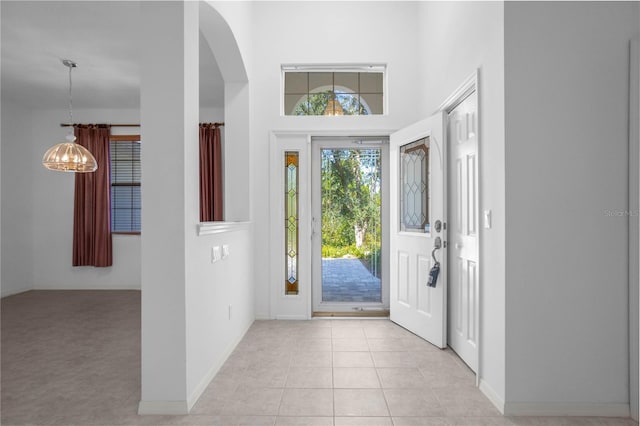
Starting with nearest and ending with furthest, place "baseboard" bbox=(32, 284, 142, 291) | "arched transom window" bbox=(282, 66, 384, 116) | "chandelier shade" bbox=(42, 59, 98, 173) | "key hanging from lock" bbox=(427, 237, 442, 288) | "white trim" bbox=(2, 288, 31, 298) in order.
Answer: "key hanging from lock" bbox=(427, 237, 442, 288)
"chandelier shade" bbox=(42, 59, 98, 173)
"arched transom window" bbox=(282, 66, 384, 116)
"white trim" bbox=(2, 288, 31, 298)
"baseboard" bbox=(32, 284, 142, 291)

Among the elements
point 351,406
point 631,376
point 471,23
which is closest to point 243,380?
point 351,406

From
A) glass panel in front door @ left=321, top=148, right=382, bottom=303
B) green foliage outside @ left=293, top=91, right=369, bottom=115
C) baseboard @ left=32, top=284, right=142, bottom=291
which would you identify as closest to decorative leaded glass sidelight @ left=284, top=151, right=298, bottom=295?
glass panel in front door @ left=321, top=148, right=382, bottom=303

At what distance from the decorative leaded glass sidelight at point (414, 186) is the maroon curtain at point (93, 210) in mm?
4563

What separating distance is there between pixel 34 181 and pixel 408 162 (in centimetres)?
581

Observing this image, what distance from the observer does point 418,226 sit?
3818 millimetres

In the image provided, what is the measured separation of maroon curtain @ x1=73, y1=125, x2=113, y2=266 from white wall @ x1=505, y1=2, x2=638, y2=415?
18.9ft

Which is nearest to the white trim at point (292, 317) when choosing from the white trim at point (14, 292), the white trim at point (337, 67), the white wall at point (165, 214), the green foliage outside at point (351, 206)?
the green foliage outside at point (351, 206)

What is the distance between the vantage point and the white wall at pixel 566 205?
221 cm

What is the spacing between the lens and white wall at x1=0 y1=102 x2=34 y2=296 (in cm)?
575

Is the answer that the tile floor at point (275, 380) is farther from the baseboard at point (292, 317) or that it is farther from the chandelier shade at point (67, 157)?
the chandelier shade at point (67, 157)

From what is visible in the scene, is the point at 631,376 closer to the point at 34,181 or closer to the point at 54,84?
the point at 54,84

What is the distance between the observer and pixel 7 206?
5805 millimetres

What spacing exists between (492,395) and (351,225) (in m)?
2.52

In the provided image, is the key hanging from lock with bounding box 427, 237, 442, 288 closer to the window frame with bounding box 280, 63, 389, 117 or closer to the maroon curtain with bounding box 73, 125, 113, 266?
the window frame with bounding box 280, 63, 389, 117
